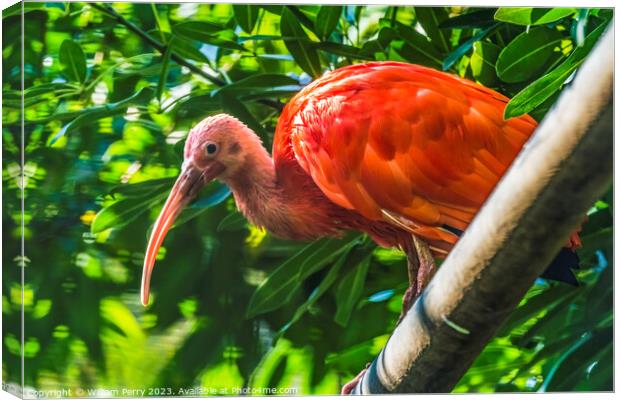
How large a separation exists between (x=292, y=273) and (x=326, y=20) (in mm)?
754

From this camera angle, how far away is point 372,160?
2.73 metres

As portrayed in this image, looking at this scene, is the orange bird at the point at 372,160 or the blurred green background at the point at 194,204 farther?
the blurred green background at the point at 194,204

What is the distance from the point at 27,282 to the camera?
111 inches

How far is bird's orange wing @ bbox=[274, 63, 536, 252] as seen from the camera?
2.72 metres

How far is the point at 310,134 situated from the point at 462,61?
567mm

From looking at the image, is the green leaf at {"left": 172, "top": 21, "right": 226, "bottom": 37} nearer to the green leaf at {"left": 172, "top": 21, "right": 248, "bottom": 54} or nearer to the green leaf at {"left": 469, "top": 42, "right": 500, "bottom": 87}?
the green leaf at {"left": 172, "top": 21, "right": 248, "bottom": 54}

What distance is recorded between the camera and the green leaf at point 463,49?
2.96 meters

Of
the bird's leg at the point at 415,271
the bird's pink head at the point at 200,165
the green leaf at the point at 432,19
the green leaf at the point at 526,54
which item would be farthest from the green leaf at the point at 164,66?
the green leaf at the point at 526,54

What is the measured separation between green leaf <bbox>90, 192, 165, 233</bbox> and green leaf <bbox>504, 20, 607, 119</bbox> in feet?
3.58

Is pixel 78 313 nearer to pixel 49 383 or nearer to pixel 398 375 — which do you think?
pixel 49 383

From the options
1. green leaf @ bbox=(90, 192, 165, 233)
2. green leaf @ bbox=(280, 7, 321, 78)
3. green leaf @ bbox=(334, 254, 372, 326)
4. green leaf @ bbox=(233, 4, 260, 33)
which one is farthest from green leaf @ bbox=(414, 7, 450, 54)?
green leaf @ bbox=(90, 192, 165, 233)

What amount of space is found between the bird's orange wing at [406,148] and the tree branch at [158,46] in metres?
0.26

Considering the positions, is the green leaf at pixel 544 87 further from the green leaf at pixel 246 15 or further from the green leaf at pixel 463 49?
the green leaf at pixel 246 15

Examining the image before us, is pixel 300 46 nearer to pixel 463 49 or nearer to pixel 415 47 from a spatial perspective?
pixel 415 47
